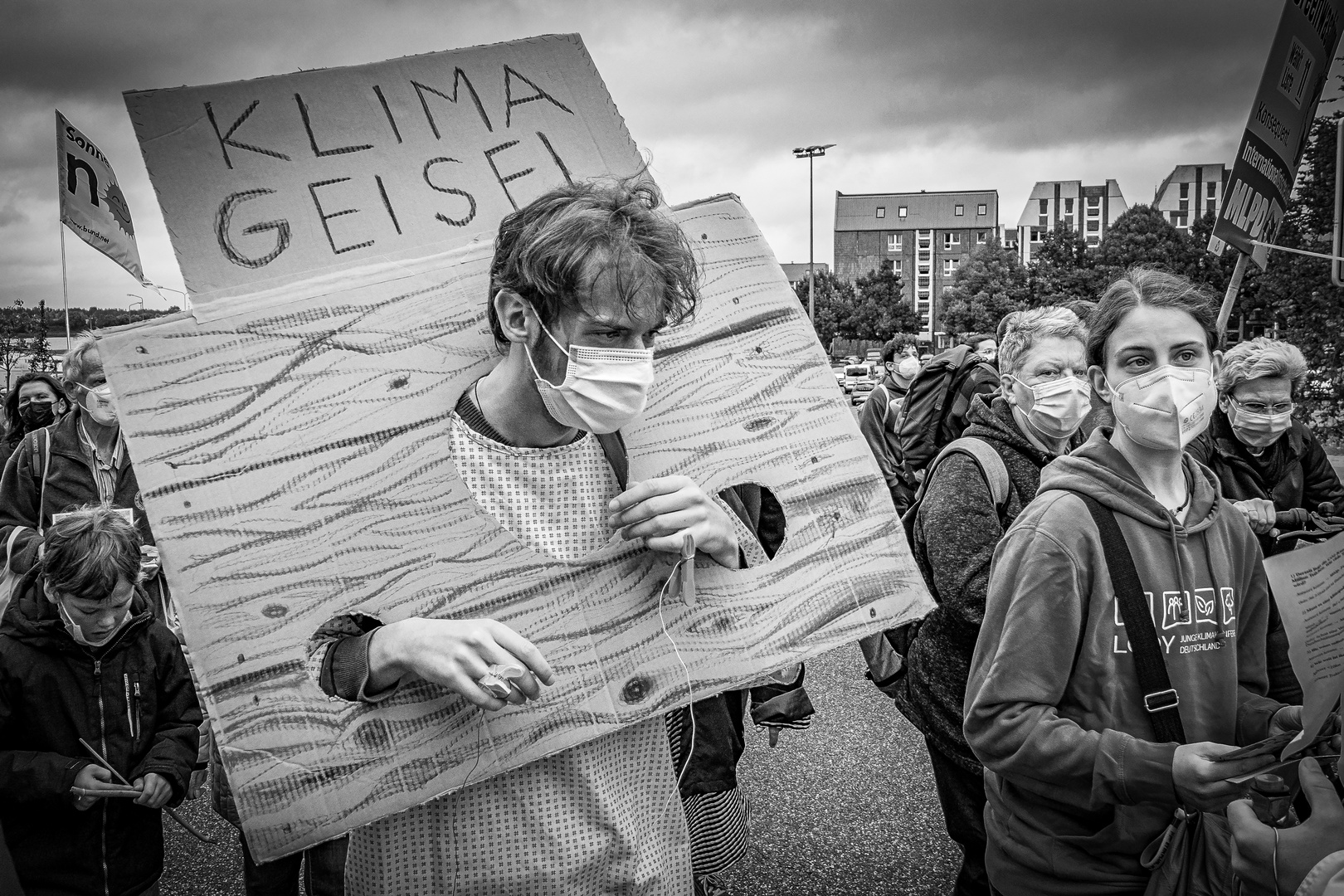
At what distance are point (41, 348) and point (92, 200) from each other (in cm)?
1080

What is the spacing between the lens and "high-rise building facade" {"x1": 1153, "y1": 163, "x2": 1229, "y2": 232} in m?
73.4

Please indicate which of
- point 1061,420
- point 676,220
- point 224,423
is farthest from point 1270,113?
point 224,423

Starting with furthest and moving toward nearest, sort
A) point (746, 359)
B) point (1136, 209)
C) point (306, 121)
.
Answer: point (1136, 209), point (746, 359), point (306, 121)

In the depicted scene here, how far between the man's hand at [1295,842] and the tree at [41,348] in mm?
15201

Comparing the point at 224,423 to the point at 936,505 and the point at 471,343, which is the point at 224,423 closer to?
the point at 471,343

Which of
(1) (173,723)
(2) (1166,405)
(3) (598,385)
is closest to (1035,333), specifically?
(2) (1166,405)

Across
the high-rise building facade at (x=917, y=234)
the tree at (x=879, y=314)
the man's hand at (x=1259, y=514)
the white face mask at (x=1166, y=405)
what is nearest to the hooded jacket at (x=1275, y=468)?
the man's hand at (x=1259, y=514)

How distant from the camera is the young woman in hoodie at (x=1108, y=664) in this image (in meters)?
Answer: 1.62

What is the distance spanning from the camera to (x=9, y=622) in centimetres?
259

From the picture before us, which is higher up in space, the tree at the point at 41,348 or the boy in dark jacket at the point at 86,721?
the tree at the point at 41,348

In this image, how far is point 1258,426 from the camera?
13.6 feet

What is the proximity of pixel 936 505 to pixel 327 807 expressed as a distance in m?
1.82

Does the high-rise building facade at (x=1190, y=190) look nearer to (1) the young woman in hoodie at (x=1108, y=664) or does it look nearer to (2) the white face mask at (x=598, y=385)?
(1) the young woman in hoodie at (x=1108, y=664)

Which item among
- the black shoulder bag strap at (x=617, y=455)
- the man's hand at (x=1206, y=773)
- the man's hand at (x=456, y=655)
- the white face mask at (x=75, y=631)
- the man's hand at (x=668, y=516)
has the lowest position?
the man's hand at (x=1206, y=773)
